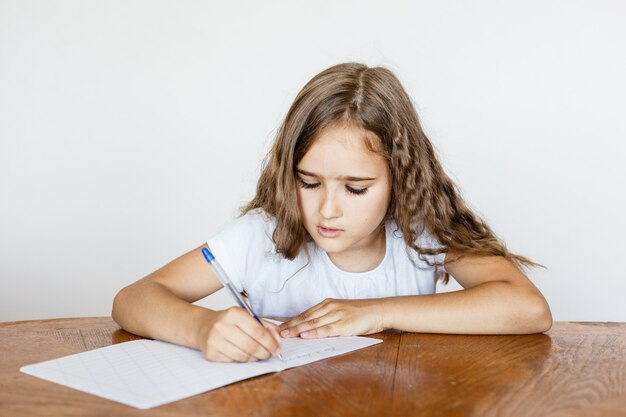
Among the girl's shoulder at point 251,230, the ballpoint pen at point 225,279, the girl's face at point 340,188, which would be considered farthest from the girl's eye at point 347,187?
the ballpoint pen at point 225,279

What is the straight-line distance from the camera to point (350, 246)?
169 cm

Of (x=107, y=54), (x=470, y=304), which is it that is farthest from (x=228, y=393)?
(x=107, y=54)

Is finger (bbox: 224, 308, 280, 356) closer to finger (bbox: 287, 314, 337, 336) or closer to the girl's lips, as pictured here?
finger (bbox: 287, 314, 337, 336)

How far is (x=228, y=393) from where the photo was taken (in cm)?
99

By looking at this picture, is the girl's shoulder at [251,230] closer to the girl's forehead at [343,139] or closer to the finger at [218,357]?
the girl's forehead at [343,139]

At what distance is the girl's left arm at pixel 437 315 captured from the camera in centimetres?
136

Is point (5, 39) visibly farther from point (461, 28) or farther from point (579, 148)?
point (579, 148)

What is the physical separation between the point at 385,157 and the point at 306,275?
0.34m

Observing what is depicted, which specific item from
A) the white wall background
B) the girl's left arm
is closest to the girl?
the girl's left arm

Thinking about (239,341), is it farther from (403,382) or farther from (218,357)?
(403,382)

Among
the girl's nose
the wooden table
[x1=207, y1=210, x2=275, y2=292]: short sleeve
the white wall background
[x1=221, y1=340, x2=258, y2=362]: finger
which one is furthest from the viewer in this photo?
the white wall background

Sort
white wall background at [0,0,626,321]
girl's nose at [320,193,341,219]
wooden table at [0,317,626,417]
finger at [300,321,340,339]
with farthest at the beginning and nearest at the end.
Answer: white wall background at [0,0,626,321]
girl's nose at [320,193,341,219]
finger at [300,321,340,339]
wooden table at [0,317,626,417]

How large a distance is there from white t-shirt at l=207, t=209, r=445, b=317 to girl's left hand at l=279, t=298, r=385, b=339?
36 centimetres

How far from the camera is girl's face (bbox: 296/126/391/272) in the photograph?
5.06 feet
